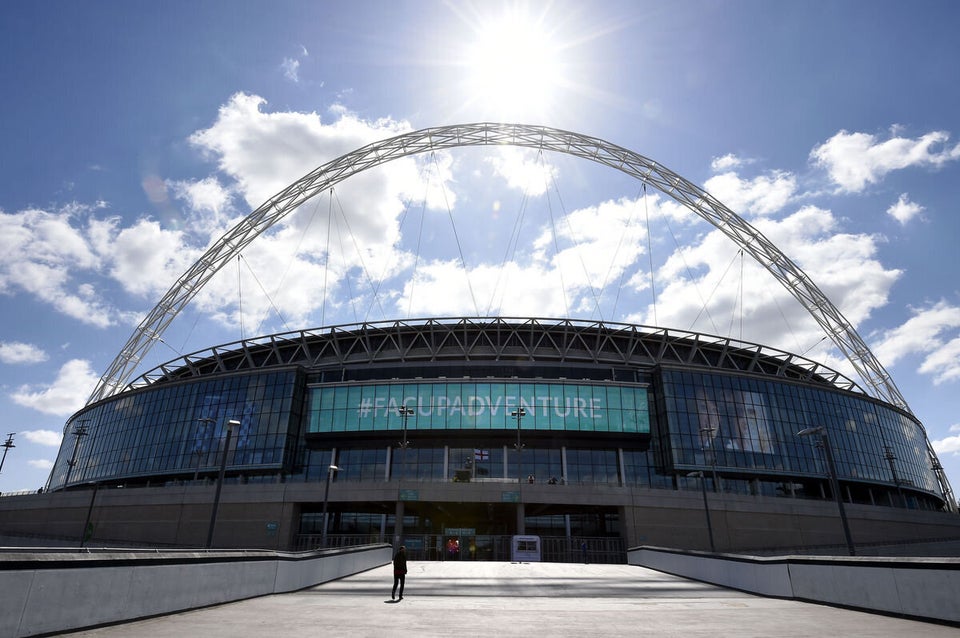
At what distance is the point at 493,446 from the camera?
210 feet

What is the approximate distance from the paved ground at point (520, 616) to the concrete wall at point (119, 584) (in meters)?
0.39

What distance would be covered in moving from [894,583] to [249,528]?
5055cm

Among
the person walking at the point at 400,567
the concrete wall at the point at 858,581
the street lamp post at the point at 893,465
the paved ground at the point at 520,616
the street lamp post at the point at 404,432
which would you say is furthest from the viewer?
the street lamp post at the point at 893,465

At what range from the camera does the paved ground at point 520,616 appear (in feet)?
31.6

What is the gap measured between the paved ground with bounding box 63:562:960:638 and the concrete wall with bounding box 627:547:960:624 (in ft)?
1.56

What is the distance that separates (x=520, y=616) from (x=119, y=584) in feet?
27.1

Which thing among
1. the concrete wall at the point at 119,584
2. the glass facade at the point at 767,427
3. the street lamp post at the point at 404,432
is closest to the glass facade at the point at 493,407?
the street lamp post at the point at 404,432

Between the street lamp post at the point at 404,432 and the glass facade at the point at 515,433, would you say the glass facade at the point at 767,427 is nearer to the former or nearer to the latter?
the glass facade at the point at 515,433

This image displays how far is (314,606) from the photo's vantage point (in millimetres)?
13391

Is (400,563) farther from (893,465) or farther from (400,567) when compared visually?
(893,465)

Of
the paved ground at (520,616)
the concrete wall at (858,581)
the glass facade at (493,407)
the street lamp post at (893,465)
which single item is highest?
the glass facade at (493,407)

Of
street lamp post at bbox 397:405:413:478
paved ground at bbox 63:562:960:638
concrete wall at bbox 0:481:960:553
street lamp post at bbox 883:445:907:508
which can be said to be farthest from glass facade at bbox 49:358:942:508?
paved ground at bbox 63:562:960:638

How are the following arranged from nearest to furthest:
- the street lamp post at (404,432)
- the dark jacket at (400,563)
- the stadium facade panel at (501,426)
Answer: the dark jacket at (400,563) → the street lamp post at (404,432) → the stadium facade panel at (501,426)

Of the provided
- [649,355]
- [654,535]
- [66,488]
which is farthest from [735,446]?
[66,488]
